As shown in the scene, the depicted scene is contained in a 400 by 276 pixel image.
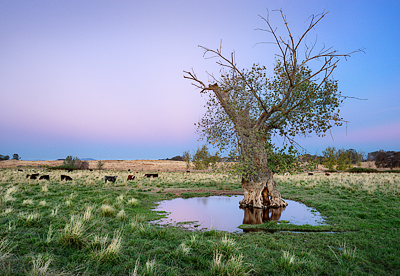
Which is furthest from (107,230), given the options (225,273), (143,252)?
(225,273)

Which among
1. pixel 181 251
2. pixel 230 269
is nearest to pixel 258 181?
pixel 181 251

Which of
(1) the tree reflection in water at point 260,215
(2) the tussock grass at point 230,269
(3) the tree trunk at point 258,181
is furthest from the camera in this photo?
(3) the tree trunk at point 258,181

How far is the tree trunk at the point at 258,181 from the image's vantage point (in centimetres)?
1364

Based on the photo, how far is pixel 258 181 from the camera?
14.2 metres

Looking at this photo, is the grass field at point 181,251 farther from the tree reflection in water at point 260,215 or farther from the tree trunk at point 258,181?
the tree trunk at point 258,181

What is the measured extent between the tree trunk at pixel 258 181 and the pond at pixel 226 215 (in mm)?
693

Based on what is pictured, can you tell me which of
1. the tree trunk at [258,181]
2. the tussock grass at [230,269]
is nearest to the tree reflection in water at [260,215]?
the tree trunk at [258,181]

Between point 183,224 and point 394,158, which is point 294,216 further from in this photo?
point 394,158

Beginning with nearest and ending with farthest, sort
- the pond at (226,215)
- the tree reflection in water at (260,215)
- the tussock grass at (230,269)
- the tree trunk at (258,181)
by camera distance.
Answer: the tussock grass at (230,269)
the pond at (226,215)
the tree reflection in water at (260,215)
the tree trunk at (258,181)

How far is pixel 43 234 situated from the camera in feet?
20.6

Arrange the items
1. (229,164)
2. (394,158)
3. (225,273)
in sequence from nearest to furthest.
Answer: (225,273) → (229,164) → (394,158)

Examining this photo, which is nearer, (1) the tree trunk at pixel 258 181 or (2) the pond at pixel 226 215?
(2) the pond at pixel 226 215

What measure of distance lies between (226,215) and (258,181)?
3.65 metres

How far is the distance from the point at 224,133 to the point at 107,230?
859cm
